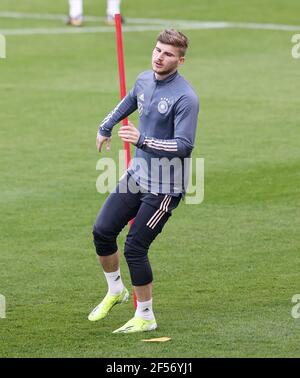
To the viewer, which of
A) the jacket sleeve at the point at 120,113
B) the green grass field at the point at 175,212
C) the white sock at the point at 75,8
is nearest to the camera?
the green grass field at the point at 175,212

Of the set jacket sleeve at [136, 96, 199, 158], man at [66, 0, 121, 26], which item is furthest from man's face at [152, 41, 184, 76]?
man at [66, 0, 121, 26]

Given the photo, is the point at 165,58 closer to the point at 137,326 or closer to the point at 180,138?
the point at 180,138

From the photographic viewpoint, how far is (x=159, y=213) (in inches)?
371

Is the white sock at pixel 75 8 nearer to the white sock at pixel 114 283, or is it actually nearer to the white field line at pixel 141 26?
the white field line at pixel 141 26

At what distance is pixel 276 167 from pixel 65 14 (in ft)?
55.7

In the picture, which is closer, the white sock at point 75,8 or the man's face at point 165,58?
the man's face at point 165,58

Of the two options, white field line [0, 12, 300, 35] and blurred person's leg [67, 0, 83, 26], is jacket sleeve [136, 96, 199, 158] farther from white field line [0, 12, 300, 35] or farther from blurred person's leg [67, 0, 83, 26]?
blurred person's leg [67, 0, 83, 26]

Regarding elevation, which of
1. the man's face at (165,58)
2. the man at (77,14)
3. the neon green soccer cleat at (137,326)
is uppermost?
the man at (77,14)

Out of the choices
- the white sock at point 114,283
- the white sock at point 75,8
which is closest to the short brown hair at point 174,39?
the white sock at point 114,283

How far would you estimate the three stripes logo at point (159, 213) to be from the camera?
9.41 m

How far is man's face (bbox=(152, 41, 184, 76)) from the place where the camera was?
9.27 m

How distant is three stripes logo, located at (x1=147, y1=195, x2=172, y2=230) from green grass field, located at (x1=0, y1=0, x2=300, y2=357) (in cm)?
91
